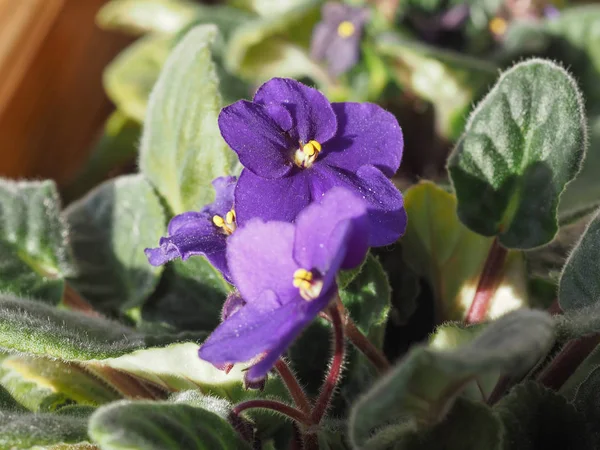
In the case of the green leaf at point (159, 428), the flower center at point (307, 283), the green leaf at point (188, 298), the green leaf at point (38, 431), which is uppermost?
the flower center at point (307, 283)

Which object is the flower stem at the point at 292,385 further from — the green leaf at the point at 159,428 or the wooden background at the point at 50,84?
the wooden background at the point at 50,84

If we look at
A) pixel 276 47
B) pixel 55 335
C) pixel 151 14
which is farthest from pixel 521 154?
pixel 151 14

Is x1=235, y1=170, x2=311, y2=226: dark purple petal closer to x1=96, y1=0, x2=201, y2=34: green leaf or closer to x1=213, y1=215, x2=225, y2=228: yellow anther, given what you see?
x1=213, y1=215, x2=225, y2=228: yellow anther

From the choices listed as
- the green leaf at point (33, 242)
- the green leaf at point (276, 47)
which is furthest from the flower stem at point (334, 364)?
the green leaf at point (276, 47)

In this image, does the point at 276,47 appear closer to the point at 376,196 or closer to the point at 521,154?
the point at 521,154

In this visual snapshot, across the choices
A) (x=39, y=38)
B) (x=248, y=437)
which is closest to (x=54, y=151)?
(x=39, y=38)

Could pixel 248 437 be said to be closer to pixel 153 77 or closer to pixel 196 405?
pixel 196 405
